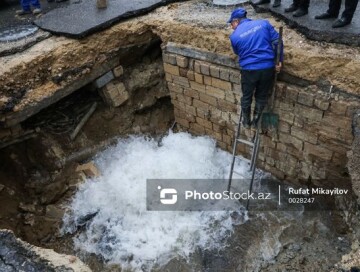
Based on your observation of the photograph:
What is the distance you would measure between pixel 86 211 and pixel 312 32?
449 cm

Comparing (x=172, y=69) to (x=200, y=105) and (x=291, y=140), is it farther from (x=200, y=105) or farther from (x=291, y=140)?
(x=291, y=140)

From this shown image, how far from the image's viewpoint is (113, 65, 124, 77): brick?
6391 mm

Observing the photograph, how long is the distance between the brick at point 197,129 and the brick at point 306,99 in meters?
2.16

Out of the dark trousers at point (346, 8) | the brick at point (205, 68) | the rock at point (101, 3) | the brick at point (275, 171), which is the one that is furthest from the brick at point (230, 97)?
the rock at point (101, 3)

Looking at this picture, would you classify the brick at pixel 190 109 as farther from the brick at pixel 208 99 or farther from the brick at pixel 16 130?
the brick at pixel 16 130

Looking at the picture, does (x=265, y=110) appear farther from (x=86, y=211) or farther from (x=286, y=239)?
(x=86, y=211)

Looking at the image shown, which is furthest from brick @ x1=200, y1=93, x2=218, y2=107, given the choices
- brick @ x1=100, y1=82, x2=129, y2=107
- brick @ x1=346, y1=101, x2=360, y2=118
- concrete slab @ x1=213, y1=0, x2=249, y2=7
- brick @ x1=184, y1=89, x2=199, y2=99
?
brick @ x1=346, y1=101, x2=360, y2=118

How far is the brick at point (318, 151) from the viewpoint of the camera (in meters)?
4.92

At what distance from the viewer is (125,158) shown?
662 centimetres

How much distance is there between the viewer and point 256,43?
445 centimetres

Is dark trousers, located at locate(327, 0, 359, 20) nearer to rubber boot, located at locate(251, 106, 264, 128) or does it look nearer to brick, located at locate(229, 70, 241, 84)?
brick, located at locate(229, 70, 241, 84)

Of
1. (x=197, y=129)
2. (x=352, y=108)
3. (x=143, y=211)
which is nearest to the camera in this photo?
(x=352, y=108)

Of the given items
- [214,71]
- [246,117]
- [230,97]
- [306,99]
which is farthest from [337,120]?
[214,71]

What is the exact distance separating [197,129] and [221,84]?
132 cm
